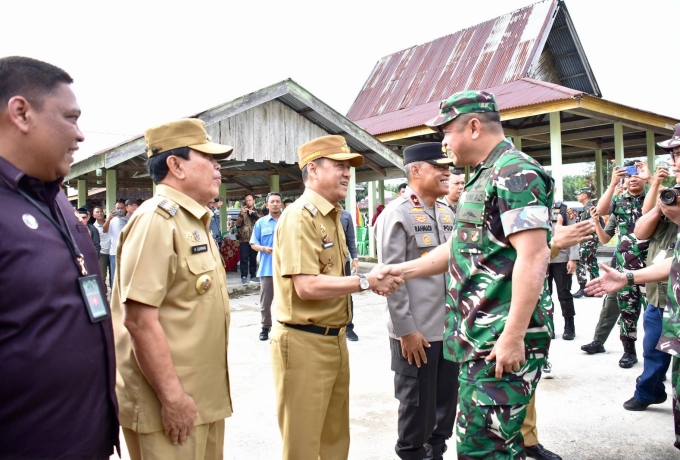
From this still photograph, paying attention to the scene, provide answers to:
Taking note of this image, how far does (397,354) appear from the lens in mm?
3189

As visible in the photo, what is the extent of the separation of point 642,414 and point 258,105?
8.54 meters

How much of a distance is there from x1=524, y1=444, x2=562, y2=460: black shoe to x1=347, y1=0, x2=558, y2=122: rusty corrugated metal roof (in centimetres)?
1252

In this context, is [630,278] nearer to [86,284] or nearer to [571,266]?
[86,284]

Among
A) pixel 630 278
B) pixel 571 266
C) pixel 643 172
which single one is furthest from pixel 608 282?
pixel 571 266

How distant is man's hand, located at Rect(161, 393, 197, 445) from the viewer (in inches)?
76.4

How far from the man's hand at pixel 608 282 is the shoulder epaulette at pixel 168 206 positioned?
235 centimetres

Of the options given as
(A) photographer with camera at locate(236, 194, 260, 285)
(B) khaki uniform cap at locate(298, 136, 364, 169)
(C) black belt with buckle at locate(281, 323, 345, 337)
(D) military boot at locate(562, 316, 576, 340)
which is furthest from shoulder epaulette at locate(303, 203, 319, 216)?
(A) photographer with camera at locate(236, 194, 260, 285)

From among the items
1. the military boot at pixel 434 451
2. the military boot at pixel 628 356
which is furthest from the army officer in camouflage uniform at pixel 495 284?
the military boot at pixel 628 356

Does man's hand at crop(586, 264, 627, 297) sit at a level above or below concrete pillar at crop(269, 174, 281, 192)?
below

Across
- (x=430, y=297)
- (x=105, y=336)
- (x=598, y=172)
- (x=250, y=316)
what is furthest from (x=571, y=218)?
(x=598, y=172)

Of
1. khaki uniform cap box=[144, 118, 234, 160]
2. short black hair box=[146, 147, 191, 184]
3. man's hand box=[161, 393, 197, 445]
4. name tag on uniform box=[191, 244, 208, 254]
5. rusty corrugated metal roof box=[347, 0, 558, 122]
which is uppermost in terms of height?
rusty corrugated metal roof box=[347, 0, 558, 122]

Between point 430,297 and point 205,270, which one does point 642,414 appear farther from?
point 205,270

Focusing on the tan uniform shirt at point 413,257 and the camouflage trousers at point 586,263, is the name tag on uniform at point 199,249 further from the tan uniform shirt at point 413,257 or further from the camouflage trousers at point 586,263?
the camouflage trousers at point 586,263

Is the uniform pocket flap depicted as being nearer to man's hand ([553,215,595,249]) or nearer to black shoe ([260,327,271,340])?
man's hand ([553,215,595,249])
